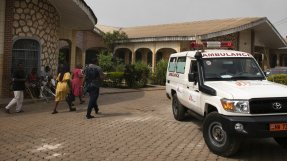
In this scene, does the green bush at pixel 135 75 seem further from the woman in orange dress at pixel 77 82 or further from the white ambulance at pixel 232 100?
the white ambulance at pixel 232 100

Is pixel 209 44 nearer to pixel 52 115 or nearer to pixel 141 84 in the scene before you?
pixel 52 115

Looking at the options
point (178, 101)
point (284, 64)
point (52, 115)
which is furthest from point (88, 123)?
point (284, 64)

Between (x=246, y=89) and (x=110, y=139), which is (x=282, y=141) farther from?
(x=110, y=139)

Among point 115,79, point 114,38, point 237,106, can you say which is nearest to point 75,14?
point 115,79

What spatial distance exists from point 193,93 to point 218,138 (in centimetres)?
175

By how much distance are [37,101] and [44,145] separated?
22.4ft

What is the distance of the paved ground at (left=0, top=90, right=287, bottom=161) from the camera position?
21.4ft

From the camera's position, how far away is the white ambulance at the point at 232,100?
6.04m

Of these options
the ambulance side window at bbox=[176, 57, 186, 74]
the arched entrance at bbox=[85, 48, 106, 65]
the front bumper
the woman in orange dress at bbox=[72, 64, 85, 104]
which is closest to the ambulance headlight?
the front bumper

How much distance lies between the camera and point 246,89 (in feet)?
21.4

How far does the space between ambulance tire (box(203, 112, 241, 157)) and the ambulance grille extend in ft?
2.06

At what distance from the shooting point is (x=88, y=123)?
31.4ft

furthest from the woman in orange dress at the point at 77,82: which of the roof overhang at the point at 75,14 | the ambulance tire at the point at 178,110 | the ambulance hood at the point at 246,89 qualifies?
the ambulance hood at the point at 246,89

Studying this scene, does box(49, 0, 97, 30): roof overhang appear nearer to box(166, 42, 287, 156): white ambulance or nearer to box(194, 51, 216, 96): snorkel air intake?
box(166, 42, 287, 156): white ambulance
